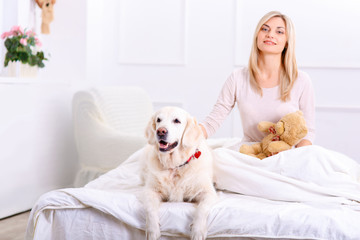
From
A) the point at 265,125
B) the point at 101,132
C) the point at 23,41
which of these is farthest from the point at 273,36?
the point at 23,41

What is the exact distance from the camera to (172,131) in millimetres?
1884

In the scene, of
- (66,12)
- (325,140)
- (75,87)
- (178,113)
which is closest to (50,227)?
(178,113)

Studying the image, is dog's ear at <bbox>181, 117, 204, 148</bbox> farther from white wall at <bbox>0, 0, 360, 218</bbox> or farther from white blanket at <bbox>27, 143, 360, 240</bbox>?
white wall at <bbox>0, 0, 360, 218</bbox>

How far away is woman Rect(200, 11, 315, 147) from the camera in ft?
7.79

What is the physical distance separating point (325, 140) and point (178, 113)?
269cm

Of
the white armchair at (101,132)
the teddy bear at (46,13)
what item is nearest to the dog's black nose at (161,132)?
the white armchair at (101,132)

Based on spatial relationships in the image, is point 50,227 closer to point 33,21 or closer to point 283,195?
point 283,195

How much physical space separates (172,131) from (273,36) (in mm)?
864

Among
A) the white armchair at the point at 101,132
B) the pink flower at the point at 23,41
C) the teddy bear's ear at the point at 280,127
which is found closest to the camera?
the teddy bear's ear at the point at 280,127

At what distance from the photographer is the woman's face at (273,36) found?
237cm

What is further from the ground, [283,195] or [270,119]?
[270,119]

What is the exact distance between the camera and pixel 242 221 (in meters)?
1.76

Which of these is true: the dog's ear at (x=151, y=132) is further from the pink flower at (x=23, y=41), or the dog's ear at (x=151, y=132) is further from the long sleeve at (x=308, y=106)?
the pink flower at (x=23, y=41)

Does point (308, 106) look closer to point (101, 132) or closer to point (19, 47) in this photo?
point (101, 132)
